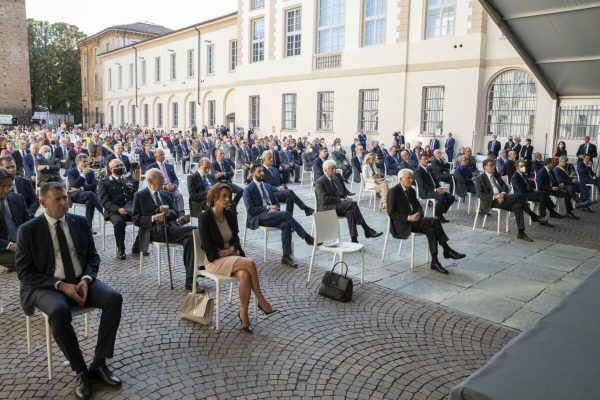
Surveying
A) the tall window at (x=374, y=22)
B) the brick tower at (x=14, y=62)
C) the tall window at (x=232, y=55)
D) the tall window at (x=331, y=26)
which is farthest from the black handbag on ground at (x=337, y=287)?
the brick tower at (x=14, y=62)

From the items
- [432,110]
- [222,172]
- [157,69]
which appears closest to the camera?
[222,172]

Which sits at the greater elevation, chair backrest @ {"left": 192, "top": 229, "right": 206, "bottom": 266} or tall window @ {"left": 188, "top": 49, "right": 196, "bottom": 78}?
tall window @ {"left": 188, "top": 49, "right": 196, "bottom": 78}

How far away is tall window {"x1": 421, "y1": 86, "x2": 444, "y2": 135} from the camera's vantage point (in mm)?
21047

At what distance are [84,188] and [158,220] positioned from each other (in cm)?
348

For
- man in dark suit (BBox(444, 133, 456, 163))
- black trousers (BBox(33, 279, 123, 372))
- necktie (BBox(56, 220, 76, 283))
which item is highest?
man in dark suit (BBox(444, 133, 456, 163))

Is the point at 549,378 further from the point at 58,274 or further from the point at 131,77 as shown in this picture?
the point at 131,77

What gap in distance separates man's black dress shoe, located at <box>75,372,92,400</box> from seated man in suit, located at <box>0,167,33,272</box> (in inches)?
88.5

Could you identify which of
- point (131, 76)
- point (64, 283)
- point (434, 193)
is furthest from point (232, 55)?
point (64, 283)

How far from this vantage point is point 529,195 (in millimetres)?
10516

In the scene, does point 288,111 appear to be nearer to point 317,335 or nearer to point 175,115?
point 175,115

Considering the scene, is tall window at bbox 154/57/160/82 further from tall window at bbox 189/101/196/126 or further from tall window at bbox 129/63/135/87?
tall window at bbox 189/101/196/126

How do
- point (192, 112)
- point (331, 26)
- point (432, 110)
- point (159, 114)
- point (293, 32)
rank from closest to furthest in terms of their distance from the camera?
point (432, 110) → point (331, 26) → point (293, 32) → point (192, 112) → point (159, 114)

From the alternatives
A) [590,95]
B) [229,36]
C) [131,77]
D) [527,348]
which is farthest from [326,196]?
[131,77]

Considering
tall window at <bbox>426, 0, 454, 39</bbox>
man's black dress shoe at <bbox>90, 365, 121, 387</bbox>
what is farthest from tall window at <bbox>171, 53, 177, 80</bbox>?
man's black dress shoe at <bbox>90, 365, 121, 387</bbox>
